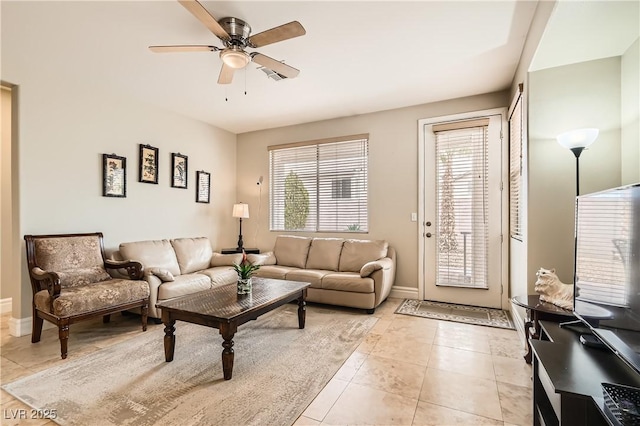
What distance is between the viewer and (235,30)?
2.31m

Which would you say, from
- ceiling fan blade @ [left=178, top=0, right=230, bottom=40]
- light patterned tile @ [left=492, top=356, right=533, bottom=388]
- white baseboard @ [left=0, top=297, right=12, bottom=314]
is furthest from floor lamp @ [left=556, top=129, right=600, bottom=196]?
white baseboard @ [left=0, top=297, right=12, bottom=314]

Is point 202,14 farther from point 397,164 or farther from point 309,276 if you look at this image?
point 397,164

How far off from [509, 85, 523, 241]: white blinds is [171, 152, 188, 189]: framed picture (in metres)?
4.36

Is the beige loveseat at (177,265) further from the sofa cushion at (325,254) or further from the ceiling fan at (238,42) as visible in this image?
the ceiling fan at (238,42)

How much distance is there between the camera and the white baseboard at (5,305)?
3.58 metres

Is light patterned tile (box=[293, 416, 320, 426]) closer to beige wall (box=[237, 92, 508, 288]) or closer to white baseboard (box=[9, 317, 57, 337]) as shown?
beige wall (box=[237, 92, 508, 288])

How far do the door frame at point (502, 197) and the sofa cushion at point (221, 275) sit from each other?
2603mm

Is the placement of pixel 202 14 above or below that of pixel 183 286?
above

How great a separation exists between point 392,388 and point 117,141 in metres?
4.07

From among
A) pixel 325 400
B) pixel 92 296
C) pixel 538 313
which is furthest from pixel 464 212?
pixel 92 296

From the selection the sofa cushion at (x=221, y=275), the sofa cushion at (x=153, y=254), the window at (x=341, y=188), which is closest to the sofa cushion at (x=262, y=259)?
the sofa cushion at (x=221, y=275)

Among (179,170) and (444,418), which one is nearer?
(444,418)

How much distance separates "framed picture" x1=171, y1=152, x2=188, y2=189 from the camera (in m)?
4.43

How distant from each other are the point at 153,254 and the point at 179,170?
1.42m
